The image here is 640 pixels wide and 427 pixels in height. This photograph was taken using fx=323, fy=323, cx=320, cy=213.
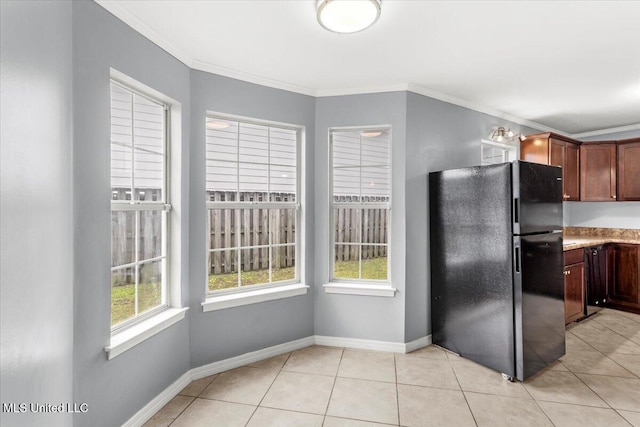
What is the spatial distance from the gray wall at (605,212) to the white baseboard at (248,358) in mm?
4565

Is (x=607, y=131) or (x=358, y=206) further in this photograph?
(x=607, y=131)

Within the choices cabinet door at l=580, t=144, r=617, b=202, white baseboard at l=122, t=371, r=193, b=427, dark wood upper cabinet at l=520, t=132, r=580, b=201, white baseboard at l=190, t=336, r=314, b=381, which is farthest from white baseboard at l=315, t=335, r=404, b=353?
cabinet door at l=580, t=144, r=617, b=202

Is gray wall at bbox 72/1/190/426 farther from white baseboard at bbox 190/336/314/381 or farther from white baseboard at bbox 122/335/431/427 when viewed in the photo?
white baseboard at bbox 190/336/314/381

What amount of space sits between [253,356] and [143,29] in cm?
264

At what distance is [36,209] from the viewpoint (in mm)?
1279

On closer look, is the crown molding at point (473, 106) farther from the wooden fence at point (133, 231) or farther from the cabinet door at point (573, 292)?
the wooden fence at point (133, 231)

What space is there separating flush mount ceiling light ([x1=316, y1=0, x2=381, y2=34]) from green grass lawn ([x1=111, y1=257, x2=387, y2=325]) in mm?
2065

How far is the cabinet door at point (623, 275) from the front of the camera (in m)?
4.11

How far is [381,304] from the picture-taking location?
3.11 m

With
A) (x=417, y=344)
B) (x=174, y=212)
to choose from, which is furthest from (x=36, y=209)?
(x=417, y=344)

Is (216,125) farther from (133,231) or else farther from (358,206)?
(358,206)

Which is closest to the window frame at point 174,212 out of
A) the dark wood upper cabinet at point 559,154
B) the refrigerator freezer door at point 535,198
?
the refrigerator freezer door at point 535,198

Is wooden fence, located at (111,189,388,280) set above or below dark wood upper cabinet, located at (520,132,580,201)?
below

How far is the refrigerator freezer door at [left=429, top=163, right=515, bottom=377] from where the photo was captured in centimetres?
257
